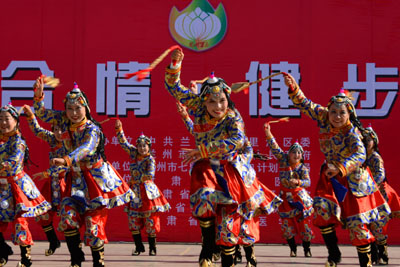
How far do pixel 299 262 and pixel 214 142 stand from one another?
9.84ft

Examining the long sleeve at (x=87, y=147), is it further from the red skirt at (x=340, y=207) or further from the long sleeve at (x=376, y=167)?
the long sleeve at (x=376, y=167)

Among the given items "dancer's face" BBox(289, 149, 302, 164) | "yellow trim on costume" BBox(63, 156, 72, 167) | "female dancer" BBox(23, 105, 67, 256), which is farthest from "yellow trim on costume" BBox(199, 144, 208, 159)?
"dancer's face" BBox(289, 149, 302, 164)

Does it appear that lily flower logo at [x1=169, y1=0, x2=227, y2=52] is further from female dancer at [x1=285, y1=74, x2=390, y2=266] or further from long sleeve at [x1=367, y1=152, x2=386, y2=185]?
female dancer at [x1=285, y1=74, x2=390, y2=266]

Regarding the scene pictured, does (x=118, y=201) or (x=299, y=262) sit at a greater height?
(x=118, y=201)

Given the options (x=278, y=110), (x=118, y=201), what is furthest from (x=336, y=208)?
(x=278, y=110)

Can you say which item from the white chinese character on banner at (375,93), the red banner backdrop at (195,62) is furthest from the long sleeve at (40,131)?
the white chinese character on banner at (375,93)

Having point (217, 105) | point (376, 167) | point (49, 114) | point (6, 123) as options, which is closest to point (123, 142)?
point (6, 123)

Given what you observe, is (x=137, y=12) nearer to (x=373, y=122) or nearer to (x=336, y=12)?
(x=336, y=12)

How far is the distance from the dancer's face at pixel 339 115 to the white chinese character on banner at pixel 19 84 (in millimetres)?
5116

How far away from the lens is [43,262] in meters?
6.40

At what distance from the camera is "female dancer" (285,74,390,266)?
484cm

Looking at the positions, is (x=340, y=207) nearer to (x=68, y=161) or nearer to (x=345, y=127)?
(x=345, y=127)

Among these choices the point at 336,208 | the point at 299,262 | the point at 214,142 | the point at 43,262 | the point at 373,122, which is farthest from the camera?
the point at 373,122

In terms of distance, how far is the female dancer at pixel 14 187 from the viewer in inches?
216
